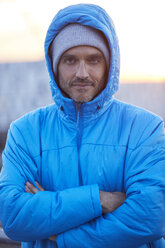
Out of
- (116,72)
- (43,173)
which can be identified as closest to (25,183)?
(43,173)

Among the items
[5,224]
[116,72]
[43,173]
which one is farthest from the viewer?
[116,72]

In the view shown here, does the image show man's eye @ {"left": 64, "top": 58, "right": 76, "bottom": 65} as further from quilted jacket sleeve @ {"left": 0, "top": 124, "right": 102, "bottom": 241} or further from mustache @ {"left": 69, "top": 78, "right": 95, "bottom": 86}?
quilted jacket sleeve @ {"left": 0, "top": 124, "right": 102, "bottom": 241}

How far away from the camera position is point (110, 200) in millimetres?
1488

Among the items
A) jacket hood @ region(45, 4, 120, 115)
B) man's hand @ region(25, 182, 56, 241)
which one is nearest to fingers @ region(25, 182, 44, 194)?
man's hand @ region(25, 182, 56, 241)

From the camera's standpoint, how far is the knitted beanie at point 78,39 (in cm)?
160

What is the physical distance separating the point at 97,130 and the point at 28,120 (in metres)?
0.47

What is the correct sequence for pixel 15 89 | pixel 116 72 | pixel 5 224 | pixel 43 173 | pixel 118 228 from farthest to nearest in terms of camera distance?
1. pixel 15 89
2. pixel 116 72
3. pixel 43 173
4. pixel 5 224
5. pixel 118 228

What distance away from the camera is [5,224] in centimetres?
153

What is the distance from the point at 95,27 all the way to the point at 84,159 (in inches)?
30.7

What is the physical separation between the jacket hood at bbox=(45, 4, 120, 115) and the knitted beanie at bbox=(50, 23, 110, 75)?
3 centimetres

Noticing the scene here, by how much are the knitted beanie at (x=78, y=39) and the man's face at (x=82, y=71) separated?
0.03 meters

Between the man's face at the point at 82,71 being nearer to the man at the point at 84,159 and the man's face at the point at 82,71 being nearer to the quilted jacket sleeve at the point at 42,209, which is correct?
the man at the point at 84,159

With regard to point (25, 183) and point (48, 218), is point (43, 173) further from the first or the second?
point (48, 218)

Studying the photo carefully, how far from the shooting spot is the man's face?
5.34ft
